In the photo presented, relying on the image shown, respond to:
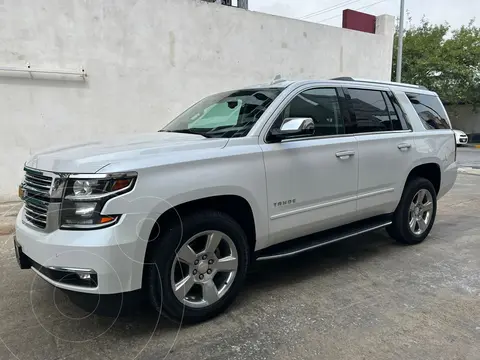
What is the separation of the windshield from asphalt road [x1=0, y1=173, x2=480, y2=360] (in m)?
1.49

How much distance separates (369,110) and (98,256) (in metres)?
3.22

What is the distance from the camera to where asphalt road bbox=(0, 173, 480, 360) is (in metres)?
2.74

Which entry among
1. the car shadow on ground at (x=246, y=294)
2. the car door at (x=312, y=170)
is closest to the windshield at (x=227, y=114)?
the car door at (x=312, y=170)

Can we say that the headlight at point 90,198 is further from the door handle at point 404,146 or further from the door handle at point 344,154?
the door handle at point 404,146

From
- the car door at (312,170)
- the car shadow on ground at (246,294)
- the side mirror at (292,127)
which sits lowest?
the car shadow on ground at (246,294)

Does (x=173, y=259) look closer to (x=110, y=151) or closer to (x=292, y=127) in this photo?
(x=110, y=151)

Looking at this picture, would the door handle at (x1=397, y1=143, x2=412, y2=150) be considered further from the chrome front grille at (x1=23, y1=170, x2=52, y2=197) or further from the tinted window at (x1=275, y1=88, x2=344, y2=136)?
the chrome front grille at (x1=23, y1=170, x2=52, y2=197)

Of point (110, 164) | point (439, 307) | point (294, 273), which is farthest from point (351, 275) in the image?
point (110, 164)

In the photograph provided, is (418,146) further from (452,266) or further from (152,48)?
(152,48)

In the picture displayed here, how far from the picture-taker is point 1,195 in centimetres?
730

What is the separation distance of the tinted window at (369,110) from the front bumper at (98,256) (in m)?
2.64

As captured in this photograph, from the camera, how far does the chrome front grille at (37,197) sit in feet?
8.99

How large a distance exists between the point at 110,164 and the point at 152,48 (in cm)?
631

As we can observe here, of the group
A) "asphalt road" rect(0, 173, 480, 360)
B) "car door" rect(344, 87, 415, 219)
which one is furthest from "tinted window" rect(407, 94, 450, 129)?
"asphalt road" rect(0, 173, 480, 360)
